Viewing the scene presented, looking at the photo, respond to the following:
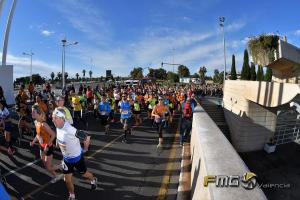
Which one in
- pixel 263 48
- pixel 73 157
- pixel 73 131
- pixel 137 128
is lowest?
pixel 137 128

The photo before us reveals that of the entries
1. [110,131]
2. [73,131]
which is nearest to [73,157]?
[73,131]

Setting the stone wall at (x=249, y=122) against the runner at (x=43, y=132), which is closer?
the runner at (x=43, y=132)

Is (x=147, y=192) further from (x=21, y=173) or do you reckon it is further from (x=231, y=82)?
(x=231, y=82)

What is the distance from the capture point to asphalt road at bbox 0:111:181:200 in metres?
6.73

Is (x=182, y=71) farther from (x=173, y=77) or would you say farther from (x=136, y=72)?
(x=136, y=72)

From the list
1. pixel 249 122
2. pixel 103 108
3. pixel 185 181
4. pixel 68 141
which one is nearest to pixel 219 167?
pixel 68 141

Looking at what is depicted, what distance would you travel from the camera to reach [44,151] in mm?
6988

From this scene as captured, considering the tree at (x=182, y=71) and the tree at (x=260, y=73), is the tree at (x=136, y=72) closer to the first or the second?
the tree at (x=182, y=71)

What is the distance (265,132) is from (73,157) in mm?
24967

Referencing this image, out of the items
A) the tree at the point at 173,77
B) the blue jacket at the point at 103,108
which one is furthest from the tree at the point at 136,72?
the blue jacket at the point at 103,108

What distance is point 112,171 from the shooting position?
8.41m

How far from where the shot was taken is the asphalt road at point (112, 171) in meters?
6.73

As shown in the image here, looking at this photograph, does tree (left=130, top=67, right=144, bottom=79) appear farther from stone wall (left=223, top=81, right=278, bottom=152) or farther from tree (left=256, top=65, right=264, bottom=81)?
stone wall (left=223, top=81, right=278, bottom=152)

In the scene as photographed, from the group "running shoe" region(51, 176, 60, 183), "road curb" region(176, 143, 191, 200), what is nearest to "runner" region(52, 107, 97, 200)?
"running shoe" region(51, 176, 60, 183)
